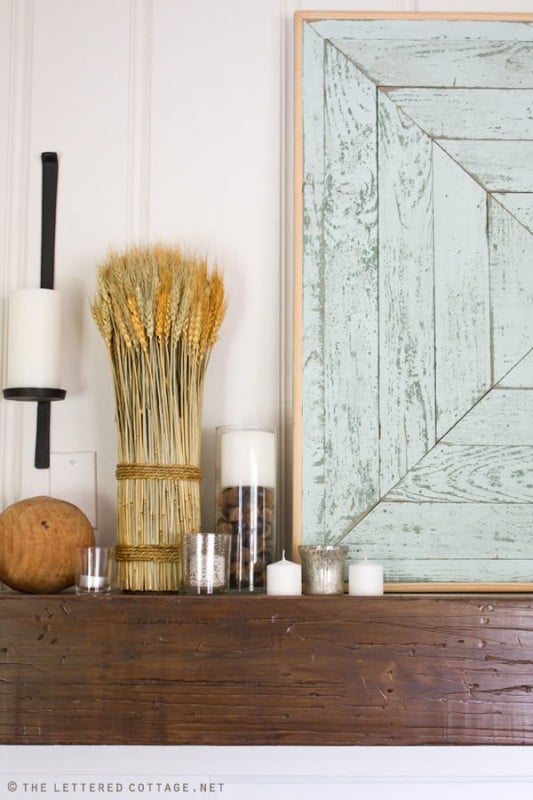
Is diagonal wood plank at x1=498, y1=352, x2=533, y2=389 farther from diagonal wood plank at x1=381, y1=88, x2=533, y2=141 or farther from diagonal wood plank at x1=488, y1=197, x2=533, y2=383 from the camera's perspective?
diagonal wood plank at x1=381, y1=88, x2=533, y2=141

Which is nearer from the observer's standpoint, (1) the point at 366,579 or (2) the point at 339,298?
(1) the point at 366,579

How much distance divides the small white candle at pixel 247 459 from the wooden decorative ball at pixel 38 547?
9.6 inches

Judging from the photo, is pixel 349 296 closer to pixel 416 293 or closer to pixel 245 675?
pixel 416 293

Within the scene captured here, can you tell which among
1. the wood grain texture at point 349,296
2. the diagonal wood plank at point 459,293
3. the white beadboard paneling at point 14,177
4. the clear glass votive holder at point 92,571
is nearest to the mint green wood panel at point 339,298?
the wood grain texture at point 349,296

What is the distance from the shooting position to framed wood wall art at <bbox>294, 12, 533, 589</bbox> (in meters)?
1.58

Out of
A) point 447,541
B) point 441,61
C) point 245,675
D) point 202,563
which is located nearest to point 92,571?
point 202,563

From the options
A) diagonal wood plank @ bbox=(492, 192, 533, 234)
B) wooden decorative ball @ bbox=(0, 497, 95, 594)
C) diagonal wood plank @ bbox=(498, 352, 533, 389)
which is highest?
diagonal wood plank @ bbox=(492, 192, 533, 234)

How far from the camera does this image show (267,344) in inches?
65.7

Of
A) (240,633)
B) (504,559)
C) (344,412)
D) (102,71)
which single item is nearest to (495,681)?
(504,559)

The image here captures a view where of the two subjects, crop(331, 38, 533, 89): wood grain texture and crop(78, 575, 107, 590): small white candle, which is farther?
crop(331, 38, 533, 89): wood grain texture

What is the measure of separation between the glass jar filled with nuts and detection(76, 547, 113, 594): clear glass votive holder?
0.19 m

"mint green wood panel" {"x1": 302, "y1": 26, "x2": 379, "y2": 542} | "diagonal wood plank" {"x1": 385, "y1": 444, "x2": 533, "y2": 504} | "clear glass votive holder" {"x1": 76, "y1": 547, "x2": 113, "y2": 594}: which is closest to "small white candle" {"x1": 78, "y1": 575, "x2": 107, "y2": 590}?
"clear glass votive holder" {"x1": 76, "y1": 547, "x2": 113, "y2": 594}

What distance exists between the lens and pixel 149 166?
5.60 feet

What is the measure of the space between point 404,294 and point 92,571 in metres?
0.66
